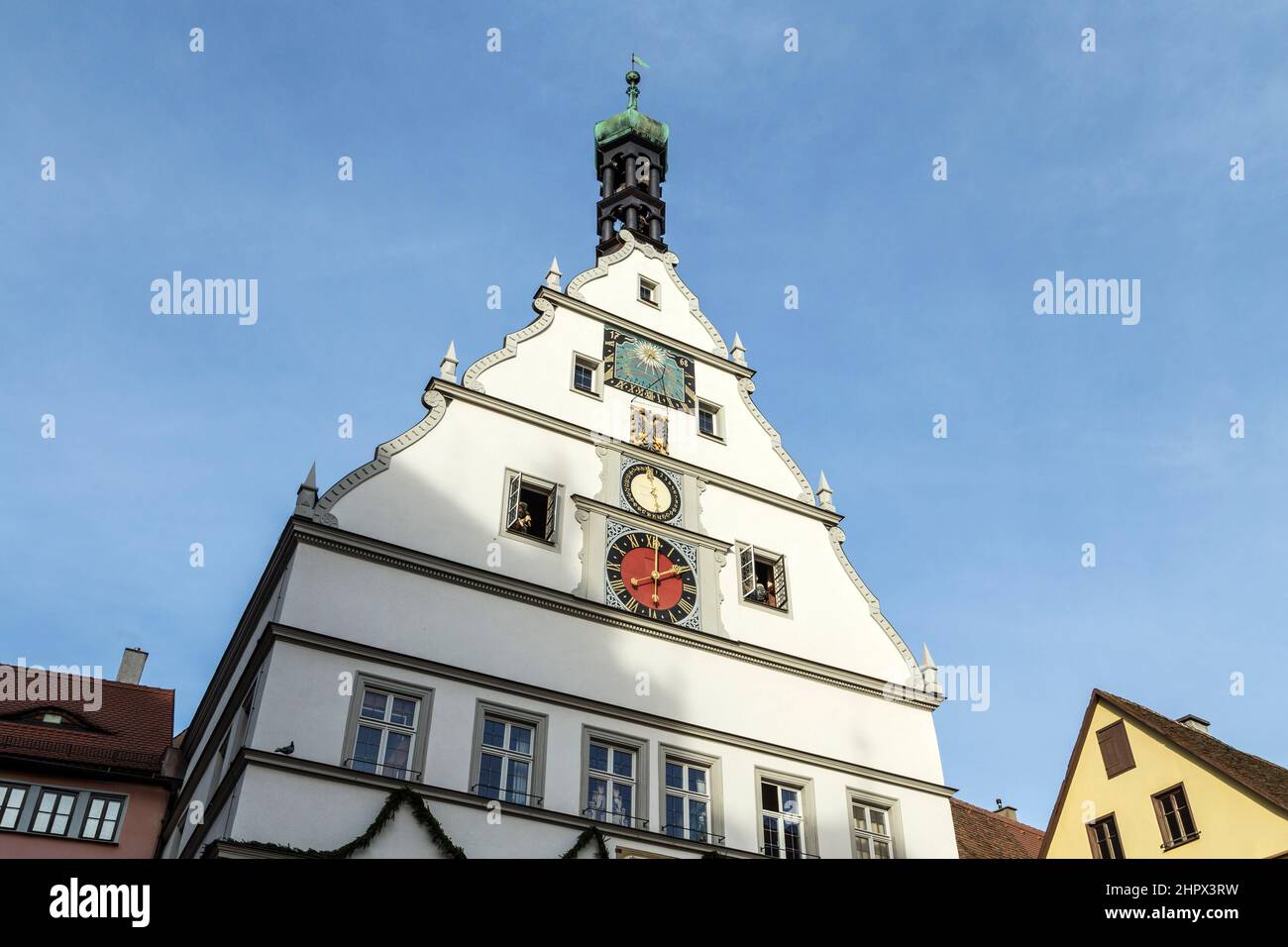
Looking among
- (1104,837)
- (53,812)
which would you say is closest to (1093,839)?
(1104,837)

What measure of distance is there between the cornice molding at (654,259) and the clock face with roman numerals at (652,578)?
5.05 meters

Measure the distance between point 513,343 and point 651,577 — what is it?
14.9 ft

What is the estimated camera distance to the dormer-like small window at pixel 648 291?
21.2 metres

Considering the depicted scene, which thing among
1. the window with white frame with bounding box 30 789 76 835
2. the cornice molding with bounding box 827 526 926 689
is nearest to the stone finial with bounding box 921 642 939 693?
the cornice molding with bounding box 827 526 926 689

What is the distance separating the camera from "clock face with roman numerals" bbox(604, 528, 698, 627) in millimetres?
16453

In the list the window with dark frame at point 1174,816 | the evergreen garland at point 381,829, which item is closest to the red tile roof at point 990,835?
the window with dark frame at point 1174,816

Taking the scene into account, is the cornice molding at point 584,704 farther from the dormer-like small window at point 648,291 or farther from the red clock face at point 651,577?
Answer: the dormer-like small window at point 648,291

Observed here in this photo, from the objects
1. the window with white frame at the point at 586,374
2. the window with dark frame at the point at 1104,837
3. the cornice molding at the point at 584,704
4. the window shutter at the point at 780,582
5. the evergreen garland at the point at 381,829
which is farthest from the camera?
the window with dark frame at the point at 1104,837

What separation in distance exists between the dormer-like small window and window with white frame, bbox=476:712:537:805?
928 centimetres

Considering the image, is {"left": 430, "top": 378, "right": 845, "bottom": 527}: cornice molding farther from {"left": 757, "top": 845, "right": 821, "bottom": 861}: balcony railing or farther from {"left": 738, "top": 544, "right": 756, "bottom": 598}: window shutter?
{"left": 757, "top": 845, "right": 821, "bottom": 861}: balcony railing

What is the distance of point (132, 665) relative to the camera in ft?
98.0

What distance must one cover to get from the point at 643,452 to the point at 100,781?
12282 mm
